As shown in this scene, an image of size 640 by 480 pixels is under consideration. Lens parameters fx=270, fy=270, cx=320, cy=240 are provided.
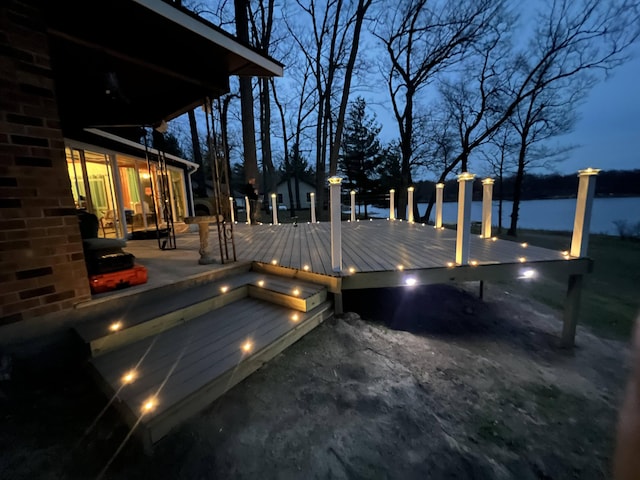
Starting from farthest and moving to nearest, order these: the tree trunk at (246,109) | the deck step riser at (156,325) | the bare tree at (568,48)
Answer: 1. the bare tree at (568,48)
2. the tree trunk at (246,109)
3. the deck step riser at (156,325)

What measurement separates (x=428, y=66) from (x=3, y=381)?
14.4 metres

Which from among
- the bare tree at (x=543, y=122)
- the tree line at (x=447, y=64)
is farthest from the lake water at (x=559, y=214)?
the tree line at (x=447, y=64)

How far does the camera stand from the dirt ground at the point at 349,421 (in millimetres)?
1649

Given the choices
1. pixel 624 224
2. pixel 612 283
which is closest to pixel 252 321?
pixel 612 283

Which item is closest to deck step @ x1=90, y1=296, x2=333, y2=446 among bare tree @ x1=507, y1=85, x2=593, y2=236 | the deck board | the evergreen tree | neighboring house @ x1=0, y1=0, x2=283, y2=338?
neighboring house @ x1=0, y1=0, x2=283, y2=338

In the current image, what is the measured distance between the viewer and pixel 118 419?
1838 mm

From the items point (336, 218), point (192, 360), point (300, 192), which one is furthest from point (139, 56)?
point (300, 192)

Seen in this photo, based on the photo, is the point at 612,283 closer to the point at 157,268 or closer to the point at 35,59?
the point at 157,268

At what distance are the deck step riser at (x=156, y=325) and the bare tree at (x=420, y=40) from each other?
1084cm

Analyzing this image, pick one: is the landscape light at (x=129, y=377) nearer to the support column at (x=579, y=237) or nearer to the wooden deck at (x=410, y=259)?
the wooden deck at (x=410, y=259)

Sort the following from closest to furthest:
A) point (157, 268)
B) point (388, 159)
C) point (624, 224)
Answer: point (157, 268)
point (624, 224)
point (388, 159)

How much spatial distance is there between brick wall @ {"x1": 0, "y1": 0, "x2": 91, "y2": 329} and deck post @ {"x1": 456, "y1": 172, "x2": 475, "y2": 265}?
412 cm

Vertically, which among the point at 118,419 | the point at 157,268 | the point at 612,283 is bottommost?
the point at 612,283

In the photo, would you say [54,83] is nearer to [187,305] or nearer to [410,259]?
[187,305]
